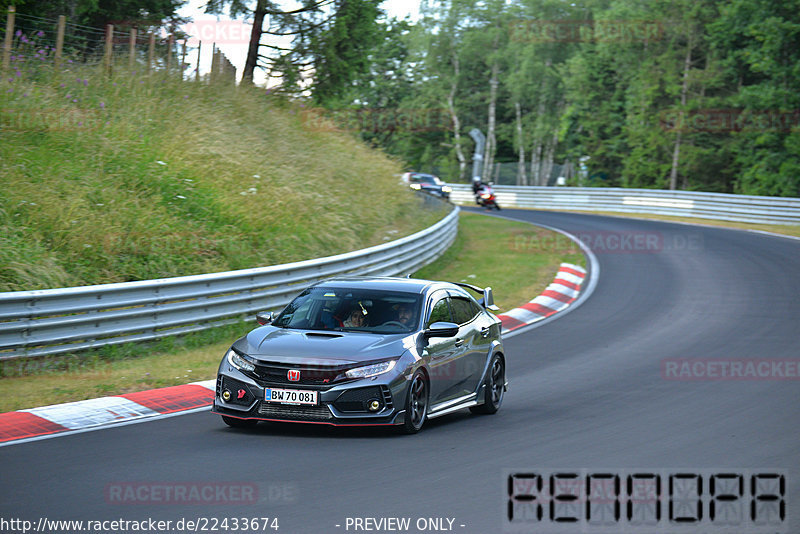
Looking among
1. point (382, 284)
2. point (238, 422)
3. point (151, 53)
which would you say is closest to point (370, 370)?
point (238, 422)

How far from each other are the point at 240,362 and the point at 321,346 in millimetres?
734

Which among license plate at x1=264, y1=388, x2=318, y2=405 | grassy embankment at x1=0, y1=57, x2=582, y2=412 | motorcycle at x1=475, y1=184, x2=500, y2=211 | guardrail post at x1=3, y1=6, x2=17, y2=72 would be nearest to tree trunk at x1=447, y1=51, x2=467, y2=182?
motorcycle at x1=475, y1=184, x2=500, y2=211

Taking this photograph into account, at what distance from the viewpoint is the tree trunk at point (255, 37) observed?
2923cm

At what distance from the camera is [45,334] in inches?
468

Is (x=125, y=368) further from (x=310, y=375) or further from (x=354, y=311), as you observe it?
(x=310, y=375)

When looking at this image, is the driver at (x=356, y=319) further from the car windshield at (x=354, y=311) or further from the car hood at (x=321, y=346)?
the car hood at (x=321, y=346)

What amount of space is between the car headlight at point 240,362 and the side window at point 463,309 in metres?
2.58

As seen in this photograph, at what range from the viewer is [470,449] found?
853 cm

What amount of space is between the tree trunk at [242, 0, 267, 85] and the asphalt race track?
16.1 meters

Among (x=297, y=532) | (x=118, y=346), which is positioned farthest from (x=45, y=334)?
(x=297, y=532)

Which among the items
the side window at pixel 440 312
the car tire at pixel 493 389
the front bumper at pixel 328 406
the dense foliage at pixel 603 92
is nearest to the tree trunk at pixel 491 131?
the dense foliage at pixel 603 92

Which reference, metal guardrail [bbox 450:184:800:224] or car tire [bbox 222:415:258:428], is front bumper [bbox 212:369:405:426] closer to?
car tire [bbox 222:415:258:428]

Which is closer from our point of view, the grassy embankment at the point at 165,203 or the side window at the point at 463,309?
the side window at the point at 463,309

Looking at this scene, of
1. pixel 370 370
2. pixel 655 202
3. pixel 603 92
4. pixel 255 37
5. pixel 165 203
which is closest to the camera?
pixel 370 370
